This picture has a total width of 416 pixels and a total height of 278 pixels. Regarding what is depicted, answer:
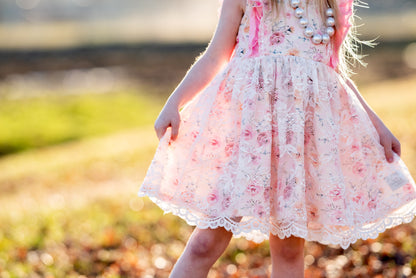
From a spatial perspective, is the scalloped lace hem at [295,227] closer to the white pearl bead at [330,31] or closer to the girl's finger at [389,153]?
the girl's finger at [389,153]

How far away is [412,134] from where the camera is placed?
8.06m

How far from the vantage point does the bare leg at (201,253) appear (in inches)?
91.8

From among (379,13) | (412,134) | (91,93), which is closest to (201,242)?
(412,134)

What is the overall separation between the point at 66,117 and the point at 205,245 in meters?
14.7

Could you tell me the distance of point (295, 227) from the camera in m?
2.25

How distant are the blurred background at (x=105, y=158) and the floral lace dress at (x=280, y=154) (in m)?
0.49

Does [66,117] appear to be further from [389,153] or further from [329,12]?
[389,153]

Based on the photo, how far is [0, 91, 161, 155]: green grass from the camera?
1439 centimetres

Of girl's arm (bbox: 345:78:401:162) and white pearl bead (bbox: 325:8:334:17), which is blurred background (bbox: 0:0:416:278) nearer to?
white pearl bead (bbox: 325:8:334:17)

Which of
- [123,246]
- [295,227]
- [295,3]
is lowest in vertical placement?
[123,246]

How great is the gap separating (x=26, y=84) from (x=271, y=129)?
21649mm

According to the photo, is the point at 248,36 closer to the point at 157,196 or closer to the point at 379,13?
the point at 157,196

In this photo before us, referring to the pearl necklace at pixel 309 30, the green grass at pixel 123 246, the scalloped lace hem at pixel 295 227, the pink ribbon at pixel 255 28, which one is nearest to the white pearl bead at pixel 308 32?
the pearl necklace at pixel 309 30

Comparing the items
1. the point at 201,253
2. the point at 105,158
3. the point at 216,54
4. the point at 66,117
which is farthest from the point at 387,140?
the point at 66,117
